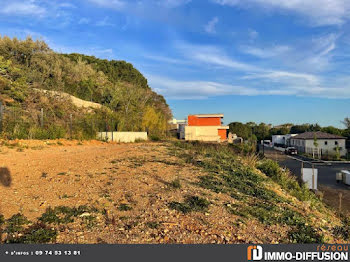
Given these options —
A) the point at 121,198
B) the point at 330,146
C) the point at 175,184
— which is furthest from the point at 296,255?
the point at 330,146

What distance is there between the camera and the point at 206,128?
36.8 metres

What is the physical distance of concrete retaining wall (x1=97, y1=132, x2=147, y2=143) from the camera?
17372 millimetres

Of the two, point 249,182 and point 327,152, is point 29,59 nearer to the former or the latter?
point 249,182

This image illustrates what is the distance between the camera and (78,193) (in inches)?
189

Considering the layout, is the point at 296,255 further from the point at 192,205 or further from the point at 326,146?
the point at 326,146

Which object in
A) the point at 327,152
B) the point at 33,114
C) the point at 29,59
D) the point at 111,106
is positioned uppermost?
the point at 29,59

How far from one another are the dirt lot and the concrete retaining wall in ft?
31.0

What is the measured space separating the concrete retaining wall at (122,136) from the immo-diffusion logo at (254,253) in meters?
15.5

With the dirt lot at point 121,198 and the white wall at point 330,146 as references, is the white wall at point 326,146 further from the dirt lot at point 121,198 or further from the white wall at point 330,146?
the dirt lot at point 121,198

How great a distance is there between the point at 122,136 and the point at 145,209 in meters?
15.1

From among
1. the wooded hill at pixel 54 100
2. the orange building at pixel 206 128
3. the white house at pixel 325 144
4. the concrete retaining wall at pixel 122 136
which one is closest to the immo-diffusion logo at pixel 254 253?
the wooded hill at pixel 54 100

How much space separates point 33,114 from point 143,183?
502 inches

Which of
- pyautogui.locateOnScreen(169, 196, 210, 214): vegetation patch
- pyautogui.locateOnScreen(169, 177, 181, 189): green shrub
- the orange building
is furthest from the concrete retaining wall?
pyautogui.locateOnScreen(169, 196, 210, 214): vegetation patch

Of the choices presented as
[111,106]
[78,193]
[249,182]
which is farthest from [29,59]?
[249,182]
